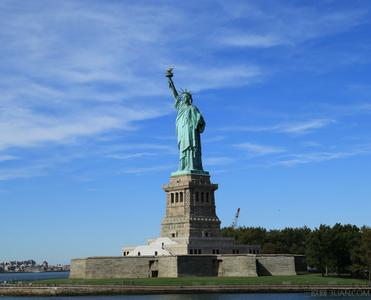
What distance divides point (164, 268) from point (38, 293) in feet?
46.8

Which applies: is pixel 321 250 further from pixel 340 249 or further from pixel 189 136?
pixel 189 136

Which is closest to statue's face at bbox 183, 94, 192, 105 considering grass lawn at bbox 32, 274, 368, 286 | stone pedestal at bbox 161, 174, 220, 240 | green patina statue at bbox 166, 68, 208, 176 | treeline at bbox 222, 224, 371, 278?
green patina statue at bbox 166, 68, 208, 176

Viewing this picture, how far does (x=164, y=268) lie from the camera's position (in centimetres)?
8300

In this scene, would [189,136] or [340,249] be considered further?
[189,136]

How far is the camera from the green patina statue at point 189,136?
Result: 314 ft

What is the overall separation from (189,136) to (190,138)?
30 centimetres

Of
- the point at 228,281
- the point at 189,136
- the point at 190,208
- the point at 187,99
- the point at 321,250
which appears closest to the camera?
the point at 228,281

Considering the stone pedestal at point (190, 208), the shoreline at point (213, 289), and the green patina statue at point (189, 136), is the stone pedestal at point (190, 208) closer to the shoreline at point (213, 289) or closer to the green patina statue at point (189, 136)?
the green patina statue at point (189, 136)

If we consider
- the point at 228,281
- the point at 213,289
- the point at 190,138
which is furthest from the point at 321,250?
the point at 190,138

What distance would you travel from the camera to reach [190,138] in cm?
9619

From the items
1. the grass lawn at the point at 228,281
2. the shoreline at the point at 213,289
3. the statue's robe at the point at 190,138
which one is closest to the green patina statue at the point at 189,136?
the statue's robe at the point at 190,138

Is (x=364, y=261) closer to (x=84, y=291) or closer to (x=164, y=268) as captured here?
(x=164, y=268)

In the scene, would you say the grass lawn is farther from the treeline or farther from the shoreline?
the treeline

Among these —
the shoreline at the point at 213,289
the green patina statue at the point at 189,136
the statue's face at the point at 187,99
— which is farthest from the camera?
the statue's face at the point at 187,99
